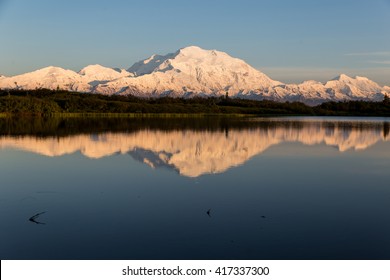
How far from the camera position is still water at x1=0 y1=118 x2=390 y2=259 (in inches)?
497

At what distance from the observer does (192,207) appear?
56.9 ft

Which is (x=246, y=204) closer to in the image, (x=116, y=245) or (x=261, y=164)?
(x=116, y=245)

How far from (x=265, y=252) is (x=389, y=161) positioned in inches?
918

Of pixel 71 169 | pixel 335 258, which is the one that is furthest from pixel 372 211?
pixel 71 169

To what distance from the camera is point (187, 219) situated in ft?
51.0

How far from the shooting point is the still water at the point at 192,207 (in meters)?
12.6

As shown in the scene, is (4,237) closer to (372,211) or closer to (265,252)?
(265,252)

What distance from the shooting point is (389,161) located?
107 ft

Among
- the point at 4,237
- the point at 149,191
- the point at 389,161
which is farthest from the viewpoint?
the point at 389,161

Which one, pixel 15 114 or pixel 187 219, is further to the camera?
pixel 15 114
